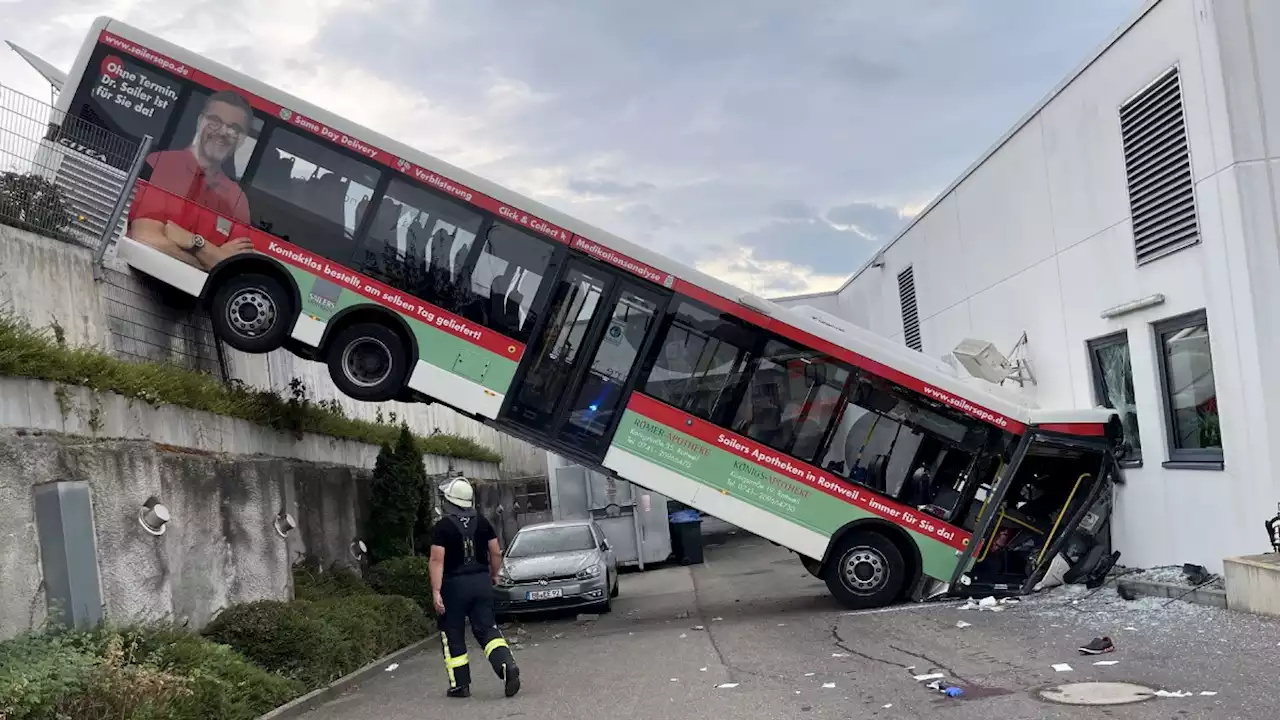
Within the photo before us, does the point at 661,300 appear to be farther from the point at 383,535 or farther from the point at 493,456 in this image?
the point at 493,456

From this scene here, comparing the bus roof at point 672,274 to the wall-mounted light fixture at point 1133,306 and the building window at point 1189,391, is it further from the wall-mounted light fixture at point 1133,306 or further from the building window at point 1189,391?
the wall-mounted light fixture at point 1133,306

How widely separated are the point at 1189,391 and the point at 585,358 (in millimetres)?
6623

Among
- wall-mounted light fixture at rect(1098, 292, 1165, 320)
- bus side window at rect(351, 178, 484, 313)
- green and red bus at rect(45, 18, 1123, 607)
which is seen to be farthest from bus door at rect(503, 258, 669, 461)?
wall-mounted light fixture at rect(1098, 292, 1165, 320)

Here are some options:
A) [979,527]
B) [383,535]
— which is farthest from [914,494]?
[383,535]

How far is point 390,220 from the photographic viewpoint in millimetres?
12477

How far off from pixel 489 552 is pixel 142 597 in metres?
2.65

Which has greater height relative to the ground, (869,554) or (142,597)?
(142,597)

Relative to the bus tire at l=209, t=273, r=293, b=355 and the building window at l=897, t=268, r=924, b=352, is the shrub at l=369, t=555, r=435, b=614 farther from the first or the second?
the building window at l=897, t=268, r=924, b=352

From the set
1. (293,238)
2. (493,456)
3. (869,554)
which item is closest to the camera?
(293,238)

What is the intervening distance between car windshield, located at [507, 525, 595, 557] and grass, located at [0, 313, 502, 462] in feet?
8.29

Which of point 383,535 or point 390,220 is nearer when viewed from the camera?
point 390,220

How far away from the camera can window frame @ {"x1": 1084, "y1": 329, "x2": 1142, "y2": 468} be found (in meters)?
13.8

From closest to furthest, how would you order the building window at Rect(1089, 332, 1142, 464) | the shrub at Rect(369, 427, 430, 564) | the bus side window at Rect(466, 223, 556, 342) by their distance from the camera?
1. the bus side window at Rect(466, 223, 556, 342)
2. the building window at Rect(1089, 332, 1142, 464)
3. the shrub at Rect(369, 427, 430, 564)

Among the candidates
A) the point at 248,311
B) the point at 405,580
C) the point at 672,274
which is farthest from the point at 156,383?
the point at 672,274
